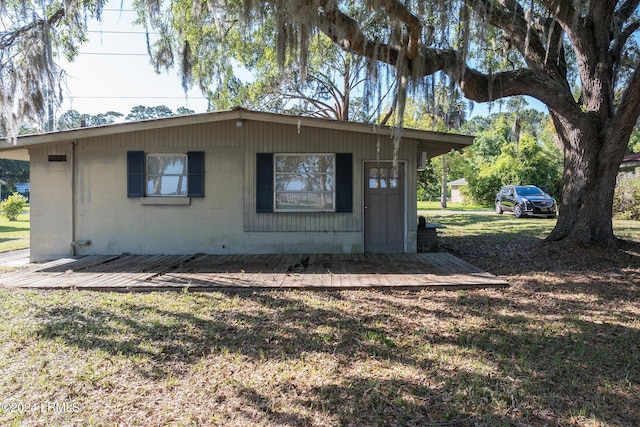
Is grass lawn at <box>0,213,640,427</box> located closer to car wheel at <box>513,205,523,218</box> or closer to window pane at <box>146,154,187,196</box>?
window pane at <box>146,154,187,196</box>

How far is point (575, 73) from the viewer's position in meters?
10.1

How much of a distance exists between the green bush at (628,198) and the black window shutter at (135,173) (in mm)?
16457

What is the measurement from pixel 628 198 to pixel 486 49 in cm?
1225

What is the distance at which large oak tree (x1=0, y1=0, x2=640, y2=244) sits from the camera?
18.3 feet

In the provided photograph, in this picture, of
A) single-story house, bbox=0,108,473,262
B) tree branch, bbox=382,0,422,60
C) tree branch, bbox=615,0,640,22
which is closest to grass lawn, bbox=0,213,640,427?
single-story house, bbox=0,108,473,262

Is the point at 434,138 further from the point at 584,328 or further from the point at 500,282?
the point at 584,328

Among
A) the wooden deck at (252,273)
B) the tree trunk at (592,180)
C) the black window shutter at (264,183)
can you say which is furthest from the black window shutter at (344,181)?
the tree trunk at (592,180)

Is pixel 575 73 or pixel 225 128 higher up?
pixel 575 73

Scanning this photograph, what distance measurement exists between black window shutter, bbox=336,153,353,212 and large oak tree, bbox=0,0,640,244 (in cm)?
200

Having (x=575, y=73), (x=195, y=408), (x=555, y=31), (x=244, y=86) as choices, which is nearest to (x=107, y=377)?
(x=195, y=408)

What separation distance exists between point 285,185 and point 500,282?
4350 mm

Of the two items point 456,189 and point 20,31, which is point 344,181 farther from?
point 456,189

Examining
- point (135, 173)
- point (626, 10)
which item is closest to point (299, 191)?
point (135, 173)

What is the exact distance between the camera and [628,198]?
49.3ft
